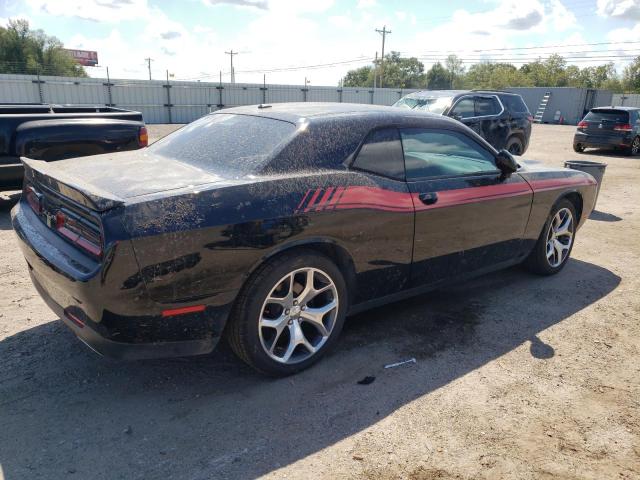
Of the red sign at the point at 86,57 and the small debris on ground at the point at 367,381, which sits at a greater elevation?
the red sign at the point at 86,57

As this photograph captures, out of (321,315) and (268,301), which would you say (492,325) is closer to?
(321,315)

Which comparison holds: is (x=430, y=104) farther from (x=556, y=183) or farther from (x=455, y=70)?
(x=455, y=70)

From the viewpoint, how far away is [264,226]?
2.78 metres

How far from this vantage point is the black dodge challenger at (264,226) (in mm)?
2516

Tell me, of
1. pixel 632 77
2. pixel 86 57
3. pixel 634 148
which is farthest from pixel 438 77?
pixel 634 148

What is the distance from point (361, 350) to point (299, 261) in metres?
0.94

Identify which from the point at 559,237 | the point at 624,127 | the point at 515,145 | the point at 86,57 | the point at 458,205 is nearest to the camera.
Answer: the point at 458,205

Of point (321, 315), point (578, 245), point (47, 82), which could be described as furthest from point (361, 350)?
point (47, 82)

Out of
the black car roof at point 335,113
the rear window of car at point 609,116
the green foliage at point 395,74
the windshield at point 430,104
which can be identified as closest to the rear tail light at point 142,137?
the black car roof at point 335,113

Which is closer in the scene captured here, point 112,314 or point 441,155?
point 112,314

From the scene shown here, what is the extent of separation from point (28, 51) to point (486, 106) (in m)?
65.4

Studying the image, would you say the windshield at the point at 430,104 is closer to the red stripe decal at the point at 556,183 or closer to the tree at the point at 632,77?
the red stripe decal at the point at 556,183

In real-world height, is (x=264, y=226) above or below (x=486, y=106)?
below

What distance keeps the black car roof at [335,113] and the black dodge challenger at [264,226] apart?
2 cm
